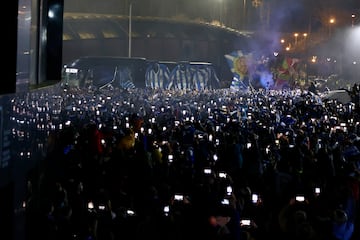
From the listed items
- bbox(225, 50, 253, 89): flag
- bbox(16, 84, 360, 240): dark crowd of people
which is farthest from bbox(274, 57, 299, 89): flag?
bbox(16, 84, 360, 240): dark crowd of people

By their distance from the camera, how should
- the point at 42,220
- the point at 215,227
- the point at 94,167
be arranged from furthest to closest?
the point at 94,167, the point at 42,220, the point at 215,227

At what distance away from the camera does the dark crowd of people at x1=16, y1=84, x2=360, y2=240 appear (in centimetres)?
828

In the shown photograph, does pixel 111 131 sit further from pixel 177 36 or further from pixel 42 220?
pixel 177 36

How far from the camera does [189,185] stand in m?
11.3

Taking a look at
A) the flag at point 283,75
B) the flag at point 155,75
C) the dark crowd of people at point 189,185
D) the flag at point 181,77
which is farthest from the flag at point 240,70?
the dark crowd of people at point 189,185

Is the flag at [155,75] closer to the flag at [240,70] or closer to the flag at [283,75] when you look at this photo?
the flag at [240,70]

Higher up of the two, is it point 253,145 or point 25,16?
point 25,16

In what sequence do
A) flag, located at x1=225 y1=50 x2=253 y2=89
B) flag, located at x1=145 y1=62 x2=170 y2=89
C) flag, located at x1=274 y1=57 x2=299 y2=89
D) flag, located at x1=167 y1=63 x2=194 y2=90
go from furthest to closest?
flag, located at x1=274 y1=57 x2=299 y2=89
flag, located at x1=225 y1=50 x2=253 y2=89
flag, located at x1=167 y1=63 x2=194 y2=90
flag, located at x1=145 y1=62 x2=170 y2=89

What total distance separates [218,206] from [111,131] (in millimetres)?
10598

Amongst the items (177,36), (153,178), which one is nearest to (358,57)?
(177,36)

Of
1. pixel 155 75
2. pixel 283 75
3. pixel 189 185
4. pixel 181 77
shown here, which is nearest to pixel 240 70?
pixel 283 75

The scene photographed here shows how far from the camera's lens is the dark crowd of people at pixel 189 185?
8.28 m

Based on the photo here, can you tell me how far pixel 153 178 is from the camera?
40.2ft

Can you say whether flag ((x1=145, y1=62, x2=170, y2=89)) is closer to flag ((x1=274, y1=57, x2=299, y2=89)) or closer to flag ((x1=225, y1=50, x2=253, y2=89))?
flag ((x1=225, y1=50, x2=253, y2=89))
